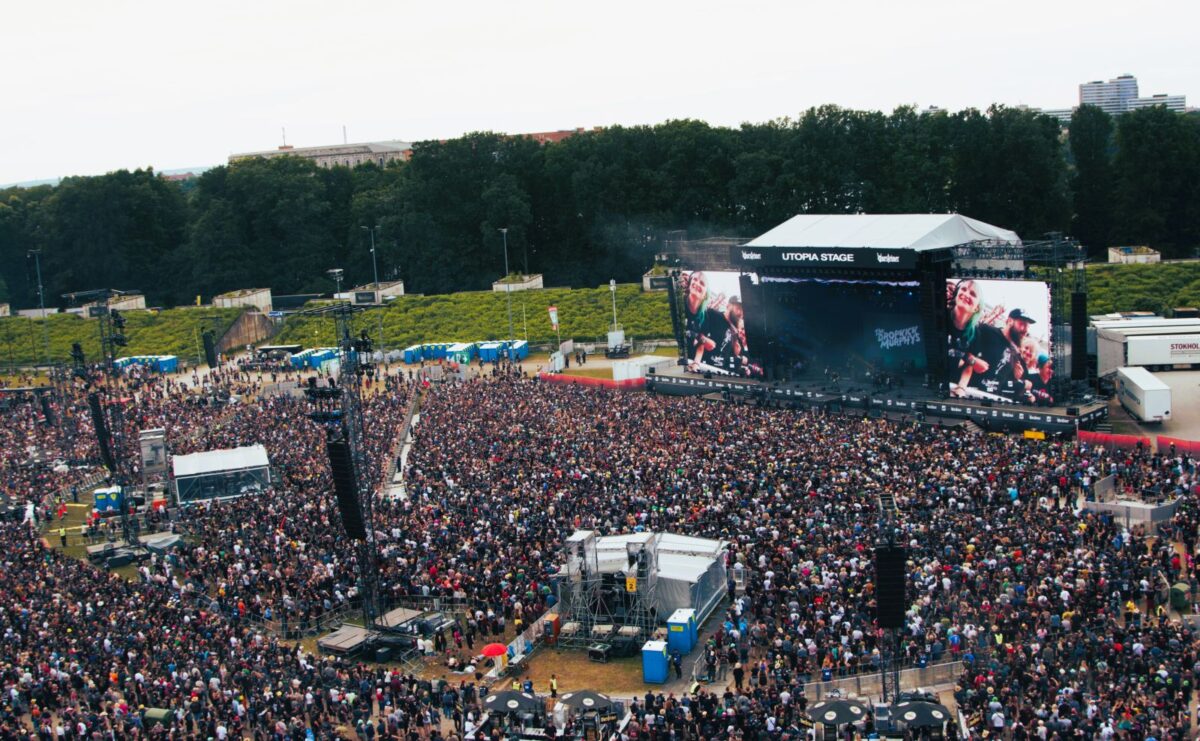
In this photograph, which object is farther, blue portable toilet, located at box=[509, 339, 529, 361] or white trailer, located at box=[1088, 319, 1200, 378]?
blue portable toilet, located at box=[509, 339, 529, 361]

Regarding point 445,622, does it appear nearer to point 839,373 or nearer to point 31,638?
point 31,638

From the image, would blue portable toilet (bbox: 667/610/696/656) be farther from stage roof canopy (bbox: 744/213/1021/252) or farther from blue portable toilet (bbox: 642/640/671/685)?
stage roof canopy (bbox: 744/213/1021/252)

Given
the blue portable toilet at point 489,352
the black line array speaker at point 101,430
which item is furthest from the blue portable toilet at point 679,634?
the blue portable toilet at point 489,352

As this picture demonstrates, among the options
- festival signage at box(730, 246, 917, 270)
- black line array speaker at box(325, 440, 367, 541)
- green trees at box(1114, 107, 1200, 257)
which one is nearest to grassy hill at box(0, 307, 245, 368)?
festival signage at box(730, 246, 917, 270)

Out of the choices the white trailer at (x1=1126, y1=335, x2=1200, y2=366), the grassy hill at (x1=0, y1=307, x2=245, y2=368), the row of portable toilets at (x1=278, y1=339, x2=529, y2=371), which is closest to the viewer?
the white trailer at (x1=1126, y1=335, x2=1200, y2=366)

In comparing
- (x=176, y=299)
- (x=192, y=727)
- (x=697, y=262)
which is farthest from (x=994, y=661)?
(x=176, y=299)

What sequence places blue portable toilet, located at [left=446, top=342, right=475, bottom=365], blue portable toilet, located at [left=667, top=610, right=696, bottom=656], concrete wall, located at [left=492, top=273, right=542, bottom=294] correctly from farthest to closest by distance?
concrete wall, located at [left=492, top=273, right=542, bottom=294] < blue portable toilet, located at [left=446, top=342, right=475, bottom=365] < blue portable toilet, located at [left=667, top=610, right=696, bottom=656]
